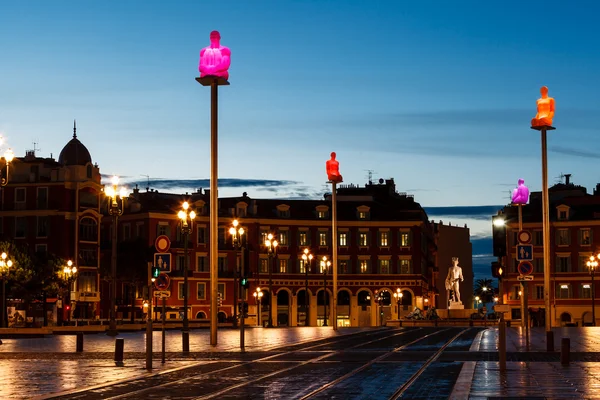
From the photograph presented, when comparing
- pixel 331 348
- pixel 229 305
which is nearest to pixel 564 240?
pixel 229 305

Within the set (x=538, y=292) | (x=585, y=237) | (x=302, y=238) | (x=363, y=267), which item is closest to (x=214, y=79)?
(x=302, y=238)

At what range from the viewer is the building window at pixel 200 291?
11006cm

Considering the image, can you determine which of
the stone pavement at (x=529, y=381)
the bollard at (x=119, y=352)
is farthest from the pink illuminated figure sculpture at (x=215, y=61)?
the stone pavement at (x=529, y=381)

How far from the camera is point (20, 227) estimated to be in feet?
325

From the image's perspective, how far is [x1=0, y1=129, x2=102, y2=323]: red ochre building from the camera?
9756 centimetres

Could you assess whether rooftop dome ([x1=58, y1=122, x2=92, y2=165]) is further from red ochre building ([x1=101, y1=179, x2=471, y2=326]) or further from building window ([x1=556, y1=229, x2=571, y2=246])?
building window ([x1=556, y1=229, x2=571, y2=246])

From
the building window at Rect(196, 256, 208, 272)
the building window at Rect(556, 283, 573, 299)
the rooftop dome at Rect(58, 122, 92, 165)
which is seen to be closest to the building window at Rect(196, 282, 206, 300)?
the building window at Rect(196, 256, 208, 272)

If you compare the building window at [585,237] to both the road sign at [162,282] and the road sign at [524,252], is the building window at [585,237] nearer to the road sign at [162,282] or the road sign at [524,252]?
the road sign at [524,252]

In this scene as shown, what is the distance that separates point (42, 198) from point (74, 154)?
5.07m

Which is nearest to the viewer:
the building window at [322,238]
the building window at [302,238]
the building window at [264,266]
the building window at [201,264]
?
the building window at [201,264]

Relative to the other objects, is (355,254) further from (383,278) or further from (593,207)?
(593,207)

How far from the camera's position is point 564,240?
116500 mm

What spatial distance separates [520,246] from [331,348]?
1027cm

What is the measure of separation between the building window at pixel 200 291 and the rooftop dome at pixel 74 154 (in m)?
18.2
